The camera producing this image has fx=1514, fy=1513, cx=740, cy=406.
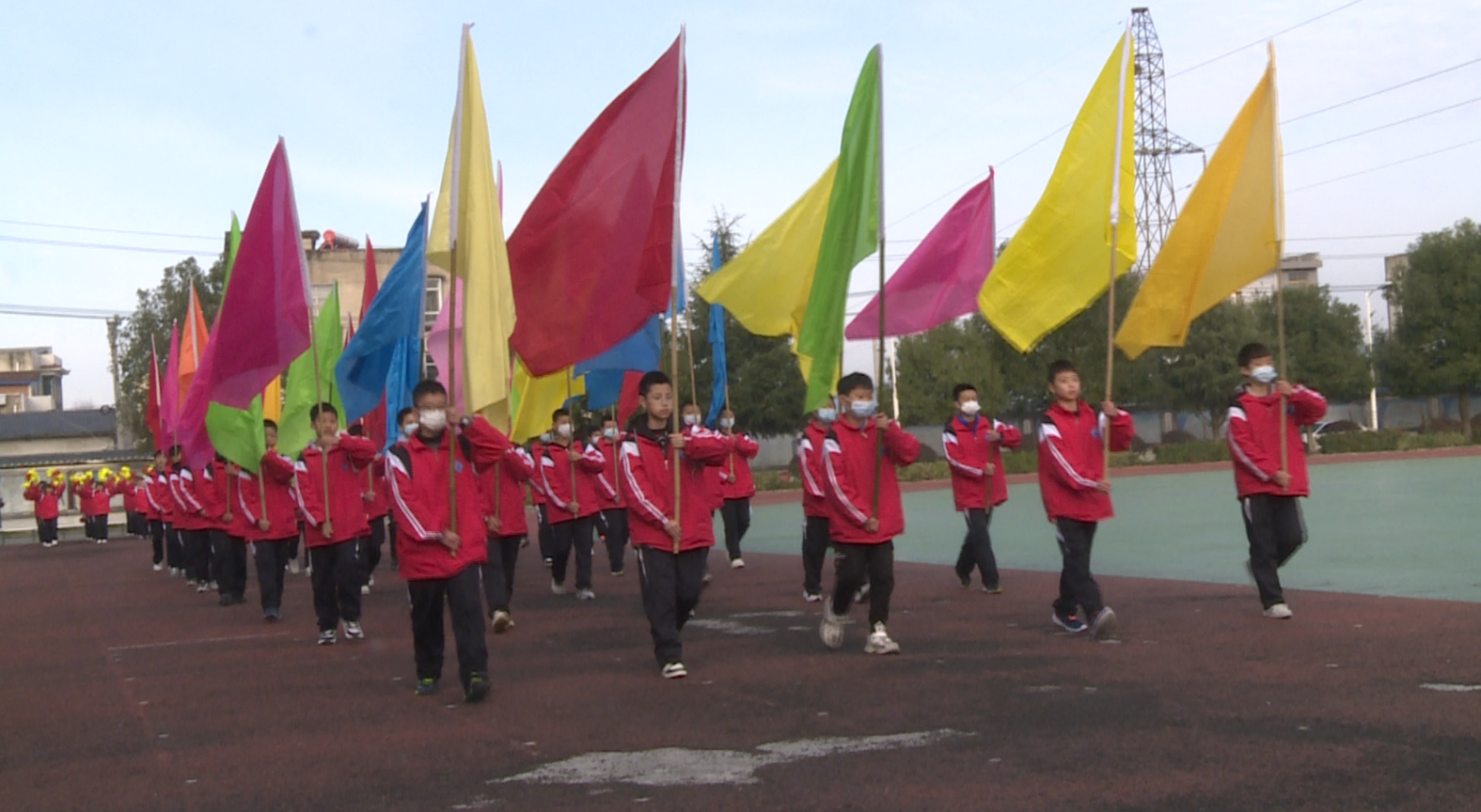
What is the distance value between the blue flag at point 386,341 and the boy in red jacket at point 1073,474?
186 inches

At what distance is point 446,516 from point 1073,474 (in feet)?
13.5

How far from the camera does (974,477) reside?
12.8m

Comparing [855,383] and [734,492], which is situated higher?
[855,383]

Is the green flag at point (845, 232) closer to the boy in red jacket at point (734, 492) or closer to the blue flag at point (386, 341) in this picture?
the blue flag at point (386, 341)

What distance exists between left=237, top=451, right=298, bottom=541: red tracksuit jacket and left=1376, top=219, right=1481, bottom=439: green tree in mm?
54854

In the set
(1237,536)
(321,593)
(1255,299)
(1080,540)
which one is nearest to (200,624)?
(321,593)

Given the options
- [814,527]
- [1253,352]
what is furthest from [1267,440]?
[814,527]

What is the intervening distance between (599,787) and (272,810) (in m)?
1.28

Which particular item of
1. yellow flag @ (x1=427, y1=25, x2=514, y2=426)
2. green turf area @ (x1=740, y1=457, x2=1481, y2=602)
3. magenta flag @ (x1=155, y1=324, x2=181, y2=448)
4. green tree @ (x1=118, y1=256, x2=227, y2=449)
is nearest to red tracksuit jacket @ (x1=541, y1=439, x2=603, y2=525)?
green turf area @ (x1=740, y1=457, x2=1481, y2=602)

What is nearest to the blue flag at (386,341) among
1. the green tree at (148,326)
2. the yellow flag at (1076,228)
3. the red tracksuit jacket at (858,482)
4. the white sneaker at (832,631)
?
the red tracksuit jacket at (858,482)

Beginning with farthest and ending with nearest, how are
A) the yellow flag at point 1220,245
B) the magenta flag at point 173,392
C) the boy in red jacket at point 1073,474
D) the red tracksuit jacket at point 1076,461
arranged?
the magenta flag at point 173,392, the yellow flag at point 1220,245, the red tracksuit jacket at point 1076,461, the boy in red jacket at point 1073,474

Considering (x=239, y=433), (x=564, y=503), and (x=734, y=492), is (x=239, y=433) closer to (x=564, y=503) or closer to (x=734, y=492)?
(x=564, y=503)

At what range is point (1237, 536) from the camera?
16.7m

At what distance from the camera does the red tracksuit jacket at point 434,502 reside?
829cm
